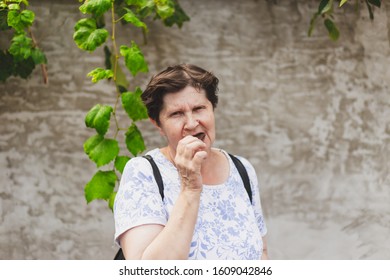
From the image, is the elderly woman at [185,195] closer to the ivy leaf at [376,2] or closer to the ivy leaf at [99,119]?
the ivy leaf at [99,119]

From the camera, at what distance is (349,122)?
3.40 m

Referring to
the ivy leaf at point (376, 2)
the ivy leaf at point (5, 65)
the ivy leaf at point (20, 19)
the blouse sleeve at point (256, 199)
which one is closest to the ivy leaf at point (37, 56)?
the ivy leaf at point (5, 65)

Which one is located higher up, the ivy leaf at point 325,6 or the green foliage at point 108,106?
the ivy leaf at point 325,6

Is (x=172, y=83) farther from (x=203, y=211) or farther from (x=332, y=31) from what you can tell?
(x=332, y=31)

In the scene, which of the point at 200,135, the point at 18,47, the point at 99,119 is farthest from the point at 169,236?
the point at 18,47

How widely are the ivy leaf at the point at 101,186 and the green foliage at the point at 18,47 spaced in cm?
77

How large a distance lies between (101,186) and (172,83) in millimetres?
1003

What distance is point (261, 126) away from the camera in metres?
3.38

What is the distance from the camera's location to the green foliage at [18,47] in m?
2.77

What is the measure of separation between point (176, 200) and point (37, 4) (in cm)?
198

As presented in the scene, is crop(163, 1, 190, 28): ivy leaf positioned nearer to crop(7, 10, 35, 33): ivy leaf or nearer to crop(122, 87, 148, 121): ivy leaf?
crop(122, 87, 148, 121): ivy leaf

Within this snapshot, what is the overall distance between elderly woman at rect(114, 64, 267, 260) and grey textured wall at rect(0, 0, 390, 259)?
1.22 m

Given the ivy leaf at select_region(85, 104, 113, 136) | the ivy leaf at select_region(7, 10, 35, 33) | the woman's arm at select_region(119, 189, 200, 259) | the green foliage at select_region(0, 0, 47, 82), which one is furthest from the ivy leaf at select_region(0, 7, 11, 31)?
the woman's arm at select_region(119, 189, 200, 259)
